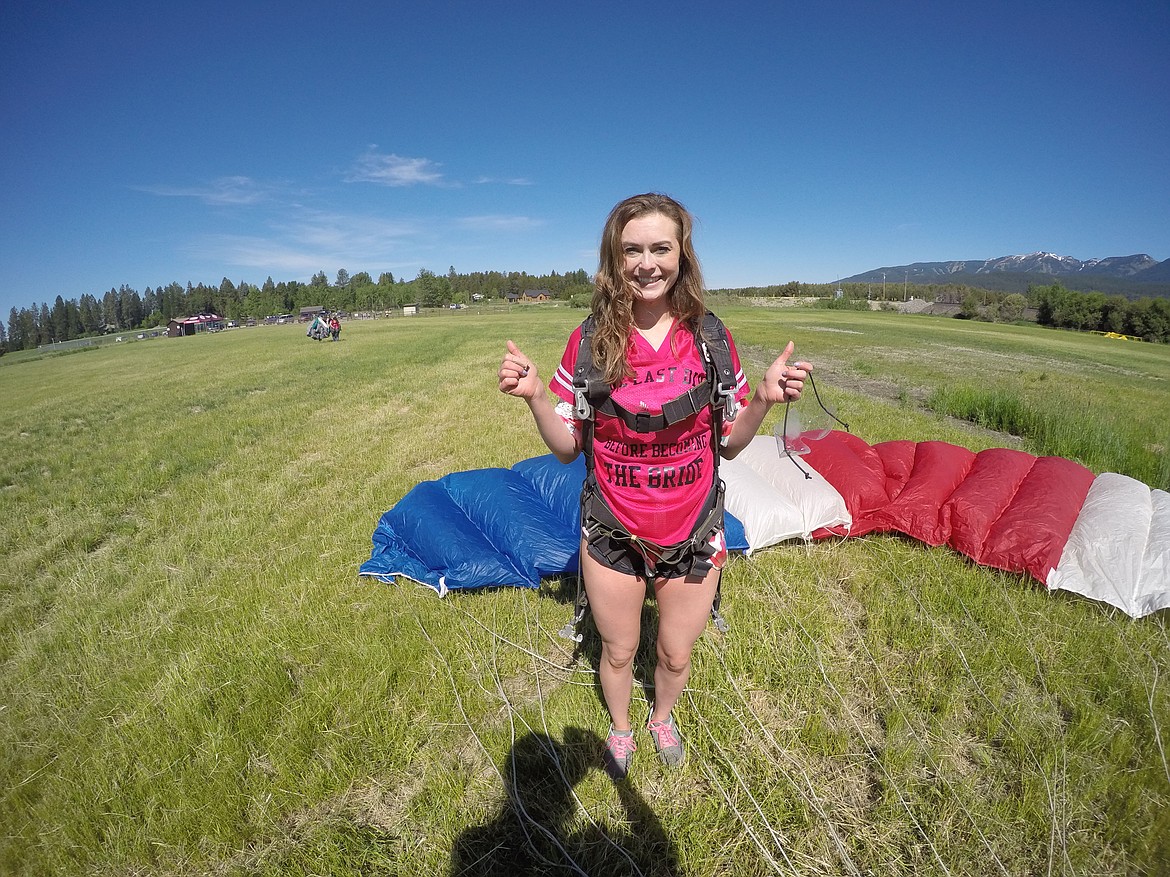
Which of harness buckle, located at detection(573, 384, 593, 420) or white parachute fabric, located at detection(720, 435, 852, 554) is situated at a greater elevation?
harness buckle, located at detection(573, 384, 593, 420)

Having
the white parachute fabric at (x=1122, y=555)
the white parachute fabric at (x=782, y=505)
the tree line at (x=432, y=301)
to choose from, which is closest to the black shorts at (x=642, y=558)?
the white parachute fabric at (x=782, y=505)

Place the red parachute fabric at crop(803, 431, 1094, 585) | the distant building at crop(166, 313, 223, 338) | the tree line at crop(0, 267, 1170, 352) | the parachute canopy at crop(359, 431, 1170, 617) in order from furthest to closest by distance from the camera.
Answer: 1. the distant building at crop(166, 313, 223, 338)
2. the tree line at crop(0, 267, 1170, 352)
3. the red parachute fabric at crop(803, 431, 1094, 585)
4. the parachute canopy at crop(359, 431, 1170, 617)

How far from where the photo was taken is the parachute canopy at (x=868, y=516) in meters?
3.16

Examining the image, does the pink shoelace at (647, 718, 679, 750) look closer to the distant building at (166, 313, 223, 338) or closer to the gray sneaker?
the gray sneaker

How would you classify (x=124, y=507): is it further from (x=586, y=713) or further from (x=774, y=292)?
(x=774, y=292)

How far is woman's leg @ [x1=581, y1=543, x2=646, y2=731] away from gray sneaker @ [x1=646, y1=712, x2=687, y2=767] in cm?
33

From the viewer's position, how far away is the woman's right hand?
1822 mm

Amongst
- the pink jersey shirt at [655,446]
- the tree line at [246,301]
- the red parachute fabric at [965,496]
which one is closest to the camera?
the pink jersey shirt at [655,446]

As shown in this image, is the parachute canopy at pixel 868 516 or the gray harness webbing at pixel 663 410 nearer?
the gray harness webbing at pixel 663 410

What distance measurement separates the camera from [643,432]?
1.86 meters

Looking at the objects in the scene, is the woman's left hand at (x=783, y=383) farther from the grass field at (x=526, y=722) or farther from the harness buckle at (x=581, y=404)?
the grass field at (x=526, y=722)

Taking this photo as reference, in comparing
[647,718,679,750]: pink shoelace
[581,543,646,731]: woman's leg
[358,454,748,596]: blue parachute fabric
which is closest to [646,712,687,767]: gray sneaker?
[647,718,679,750]: pink shoelace

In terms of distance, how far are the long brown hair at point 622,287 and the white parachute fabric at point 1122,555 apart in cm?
319

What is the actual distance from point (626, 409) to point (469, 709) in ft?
6.22
